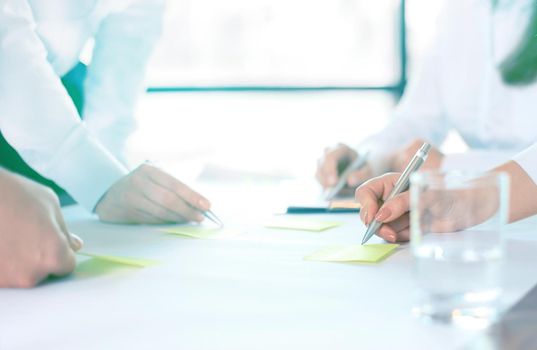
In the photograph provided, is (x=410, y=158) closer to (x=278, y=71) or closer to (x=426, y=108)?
(x=426, y=108)

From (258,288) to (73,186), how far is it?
690 millimetres

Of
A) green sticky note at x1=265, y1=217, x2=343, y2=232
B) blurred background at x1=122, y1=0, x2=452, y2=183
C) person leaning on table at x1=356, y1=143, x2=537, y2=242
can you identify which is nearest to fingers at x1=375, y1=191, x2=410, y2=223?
person leaning on table at x1=356, y1=143, x2=537, y2=242

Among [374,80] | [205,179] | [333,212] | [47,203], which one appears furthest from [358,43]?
[47,203]

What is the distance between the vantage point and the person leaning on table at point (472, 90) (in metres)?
1.93

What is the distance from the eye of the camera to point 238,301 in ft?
2.80

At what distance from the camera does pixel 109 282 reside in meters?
0.96

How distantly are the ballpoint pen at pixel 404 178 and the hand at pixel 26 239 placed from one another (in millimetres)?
440

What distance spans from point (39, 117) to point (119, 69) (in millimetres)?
383

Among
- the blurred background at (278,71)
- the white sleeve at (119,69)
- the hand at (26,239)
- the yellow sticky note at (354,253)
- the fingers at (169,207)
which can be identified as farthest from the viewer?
the blurred background at (278,71)

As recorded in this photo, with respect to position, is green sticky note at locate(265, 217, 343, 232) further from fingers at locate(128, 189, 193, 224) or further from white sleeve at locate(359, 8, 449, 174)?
white sleeve at locate(359, 8, 449, 174)

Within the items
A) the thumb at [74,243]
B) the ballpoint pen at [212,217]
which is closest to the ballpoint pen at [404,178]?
the ballpoint pen at [212,217]

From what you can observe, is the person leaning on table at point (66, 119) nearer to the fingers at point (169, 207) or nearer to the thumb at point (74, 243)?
the fingers at point (169, 207)

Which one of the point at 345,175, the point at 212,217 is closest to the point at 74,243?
the point at 212,217

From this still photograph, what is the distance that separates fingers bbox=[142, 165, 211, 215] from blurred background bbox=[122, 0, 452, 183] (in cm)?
324
